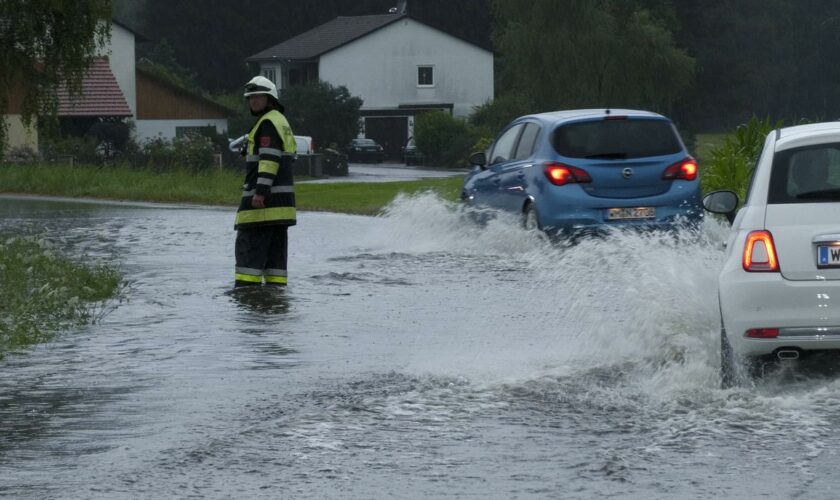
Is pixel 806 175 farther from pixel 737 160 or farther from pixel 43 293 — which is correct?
pixel 737 160

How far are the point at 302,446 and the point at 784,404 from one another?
8.28 feet

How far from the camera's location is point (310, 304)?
44.4ft

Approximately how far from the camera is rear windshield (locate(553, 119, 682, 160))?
56.0ft

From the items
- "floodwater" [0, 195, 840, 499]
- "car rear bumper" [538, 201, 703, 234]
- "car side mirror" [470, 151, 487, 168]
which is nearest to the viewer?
"floodwater" [0, 195, 840, 499]

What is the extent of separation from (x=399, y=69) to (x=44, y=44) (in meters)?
72.5

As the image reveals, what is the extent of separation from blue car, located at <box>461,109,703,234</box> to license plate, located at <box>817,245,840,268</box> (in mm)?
8145

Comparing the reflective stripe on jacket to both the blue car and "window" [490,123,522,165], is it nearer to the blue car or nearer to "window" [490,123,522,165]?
the blue car

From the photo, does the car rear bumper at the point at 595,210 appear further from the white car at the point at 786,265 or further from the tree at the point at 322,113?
the tree at the point at 322,113

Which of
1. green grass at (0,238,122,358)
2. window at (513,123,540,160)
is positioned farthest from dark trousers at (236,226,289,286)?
window at (513,123,540,160)

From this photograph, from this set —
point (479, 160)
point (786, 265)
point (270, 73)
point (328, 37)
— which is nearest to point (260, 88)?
point (479, 160)

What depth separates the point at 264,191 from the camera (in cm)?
1433

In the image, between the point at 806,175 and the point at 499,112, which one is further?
the point at 499,112

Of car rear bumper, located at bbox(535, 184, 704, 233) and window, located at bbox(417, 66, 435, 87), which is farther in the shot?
window, located at bbox(417, 66, 435, 87)

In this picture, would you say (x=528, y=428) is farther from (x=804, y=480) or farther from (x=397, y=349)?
(x=397, y=349)
